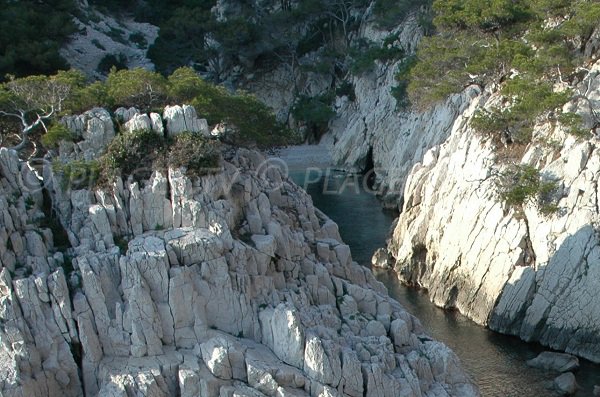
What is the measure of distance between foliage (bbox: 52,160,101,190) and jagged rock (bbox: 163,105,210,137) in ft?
8.40

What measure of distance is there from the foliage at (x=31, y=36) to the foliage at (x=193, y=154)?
36387 mm

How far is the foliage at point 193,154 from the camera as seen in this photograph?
77.8 feet

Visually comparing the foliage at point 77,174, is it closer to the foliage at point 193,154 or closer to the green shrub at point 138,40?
the foliage at point 193,154

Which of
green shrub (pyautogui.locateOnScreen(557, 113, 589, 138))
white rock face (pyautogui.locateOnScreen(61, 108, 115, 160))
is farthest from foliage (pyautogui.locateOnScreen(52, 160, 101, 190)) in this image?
green shrub (pyautogui.locateOnScreen(557, 113, 589, 138))

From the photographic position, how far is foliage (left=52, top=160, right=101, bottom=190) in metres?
23.4

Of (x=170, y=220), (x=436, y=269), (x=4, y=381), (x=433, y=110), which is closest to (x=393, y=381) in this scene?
(x=170, y=220)

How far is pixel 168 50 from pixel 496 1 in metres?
40.1

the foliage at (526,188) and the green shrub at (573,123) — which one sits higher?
the green shrub at (573,123)

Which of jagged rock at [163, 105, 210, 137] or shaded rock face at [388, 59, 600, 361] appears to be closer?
jagged rock at [163, 105, 210, 137]

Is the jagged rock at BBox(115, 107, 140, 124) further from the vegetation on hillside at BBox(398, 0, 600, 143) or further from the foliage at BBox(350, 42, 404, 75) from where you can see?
the foliage at BBox(350, 42, 404, 75)

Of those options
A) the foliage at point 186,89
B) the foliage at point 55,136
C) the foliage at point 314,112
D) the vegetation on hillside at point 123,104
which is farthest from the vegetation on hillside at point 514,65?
the foliage at point 314,112

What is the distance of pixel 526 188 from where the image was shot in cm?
3481

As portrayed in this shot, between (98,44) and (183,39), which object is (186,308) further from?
(183,39)

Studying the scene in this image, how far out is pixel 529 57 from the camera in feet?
135
